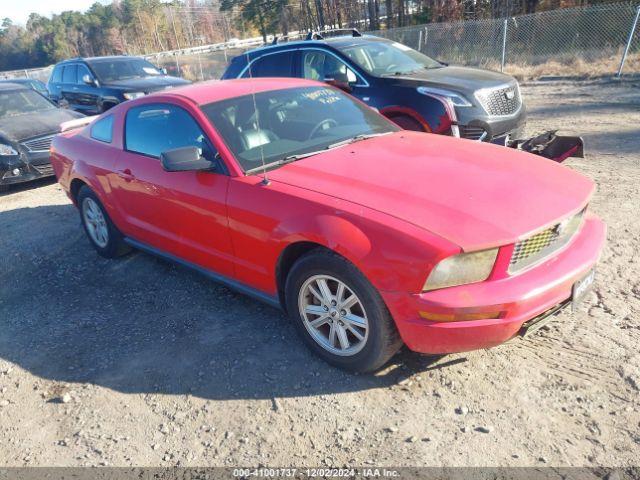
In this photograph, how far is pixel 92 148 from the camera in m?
4.79

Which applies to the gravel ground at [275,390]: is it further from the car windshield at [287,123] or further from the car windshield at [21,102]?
the car windshield at [21,102]

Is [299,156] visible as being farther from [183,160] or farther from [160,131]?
[160,131]

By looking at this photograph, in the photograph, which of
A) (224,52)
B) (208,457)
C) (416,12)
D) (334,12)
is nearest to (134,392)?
(208,457)

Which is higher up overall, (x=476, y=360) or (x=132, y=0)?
(x=132, y=0)

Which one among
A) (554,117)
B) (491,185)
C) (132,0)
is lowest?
(554,117)

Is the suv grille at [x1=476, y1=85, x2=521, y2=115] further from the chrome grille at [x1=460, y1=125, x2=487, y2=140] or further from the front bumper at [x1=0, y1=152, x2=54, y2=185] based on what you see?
the front bumper at [x1=0, y1=152, x2=54, y2=185]

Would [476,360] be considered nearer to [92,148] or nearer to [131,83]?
[92,148]

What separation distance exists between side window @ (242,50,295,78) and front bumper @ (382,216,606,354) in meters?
5.80

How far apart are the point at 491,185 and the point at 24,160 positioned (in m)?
7.69

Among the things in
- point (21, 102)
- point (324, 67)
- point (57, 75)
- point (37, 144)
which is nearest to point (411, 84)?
point (324, 67)

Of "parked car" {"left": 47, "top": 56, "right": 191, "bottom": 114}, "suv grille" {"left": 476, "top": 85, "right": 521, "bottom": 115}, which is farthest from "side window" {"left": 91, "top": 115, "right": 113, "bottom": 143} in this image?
"parked car" {"left": 47, "top": 56, "right": 191, "bottom": 114}

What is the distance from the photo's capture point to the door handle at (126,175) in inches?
164

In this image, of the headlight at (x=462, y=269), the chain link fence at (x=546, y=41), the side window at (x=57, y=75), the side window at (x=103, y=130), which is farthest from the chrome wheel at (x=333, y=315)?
the chain link fence at (x=546, y=41)

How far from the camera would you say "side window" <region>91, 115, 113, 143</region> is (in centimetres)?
462
